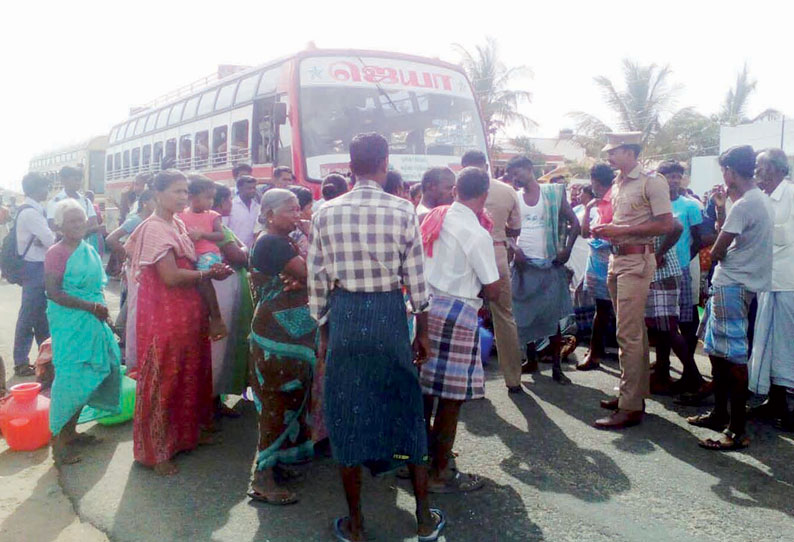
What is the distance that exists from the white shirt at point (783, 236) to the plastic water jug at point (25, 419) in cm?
474

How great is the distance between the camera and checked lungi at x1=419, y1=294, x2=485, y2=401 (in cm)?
322

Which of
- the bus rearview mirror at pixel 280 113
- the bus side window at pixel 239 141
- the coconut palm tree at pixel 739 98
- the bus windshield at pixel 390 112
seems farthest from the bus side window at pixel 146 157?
the coconut palm tree at pixel 739 98

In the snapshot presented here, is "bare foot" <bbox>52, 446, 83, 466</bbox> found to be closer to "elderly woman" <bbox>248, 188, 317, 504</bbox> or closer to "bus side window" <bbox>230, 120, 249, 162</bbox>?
"elderly woman" <bbox>248, 188, 317, 504</bbox>

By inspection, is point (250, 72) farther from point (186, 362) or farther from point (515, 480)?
point (515, 480)

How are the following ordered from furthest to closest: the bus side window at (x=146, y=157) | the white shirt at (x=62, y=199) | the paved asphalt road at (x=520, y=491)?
the bus side window at (x=146, y=157)
the white shirt at (x=62, y=199)
the paved asphalt road at (x=520, y=491)

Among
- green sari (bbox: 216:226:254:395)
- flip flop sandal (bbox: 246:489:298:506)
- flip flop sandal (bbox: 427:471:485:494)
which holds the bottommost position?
flip flop sandal (bbox: 246:489:298:506)

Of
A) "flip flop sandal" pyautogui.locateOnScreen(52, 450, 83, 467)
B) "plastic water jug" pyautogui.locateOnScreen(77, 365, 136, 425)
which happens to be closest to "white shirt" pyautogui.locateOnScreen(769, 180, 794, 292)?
"plastic water jug" pyautogui.locateOnScreen(77, 365, 136, 425)

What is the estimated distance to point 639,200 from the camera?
422cm

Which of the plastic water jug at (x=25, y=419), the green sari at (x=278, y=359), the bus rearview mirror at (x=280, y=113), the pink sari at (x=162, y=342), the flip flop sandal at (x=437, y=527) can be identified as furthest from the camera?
the bus rearview mirror at (x=280, y=113)

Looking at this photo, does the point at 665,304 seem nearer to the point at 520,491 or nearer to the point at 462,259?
the point at 520,491

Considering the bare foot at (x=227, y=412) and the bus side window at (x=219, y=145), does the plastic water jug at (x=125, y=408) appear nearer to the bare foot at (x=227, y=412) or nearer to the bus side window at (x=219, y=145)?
the bare foot at (x=227, y=412)

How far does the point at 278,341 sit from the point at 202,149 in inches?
319

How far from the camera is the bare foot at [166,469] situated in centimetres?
366

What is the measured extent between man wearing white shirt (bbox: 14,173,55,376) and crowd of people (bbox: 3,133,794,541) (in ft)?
0.06
